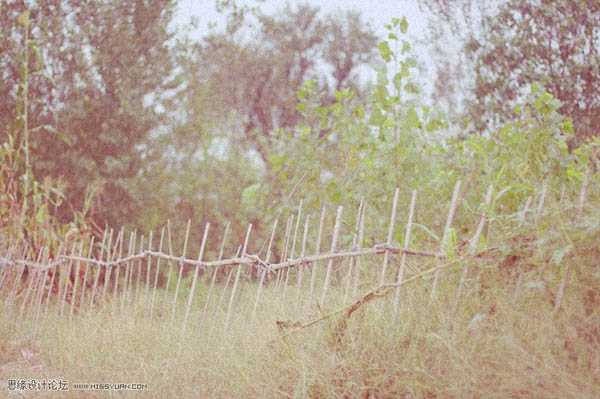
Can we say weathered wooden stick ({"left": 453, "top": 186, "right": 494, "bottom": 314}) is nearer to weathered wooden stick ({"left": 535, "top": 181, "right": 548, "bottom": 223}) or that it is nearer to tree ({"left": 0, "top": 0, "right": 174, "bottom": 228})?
weathered wooden stick ({"left": 535, "top": 181, "right": 548, "bottom": 223})

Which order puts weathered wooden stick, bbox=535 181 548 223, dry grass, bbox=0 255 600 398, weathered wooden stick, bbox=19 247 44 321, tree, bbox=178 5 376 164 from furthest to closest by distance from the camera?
tree, bbox=178 5 376 164 → weathered wooden stick, bbox=19 247 44 321 → weathered wooden stick, bbox=535 181 548 223 → dry grass, bbox=0 255 600 398

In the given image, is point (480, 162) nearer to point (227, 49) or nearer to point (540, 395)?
point (540, 395)

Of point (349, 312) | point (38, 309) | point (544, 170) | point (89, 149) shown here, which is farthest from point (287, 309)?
point (89, 149)

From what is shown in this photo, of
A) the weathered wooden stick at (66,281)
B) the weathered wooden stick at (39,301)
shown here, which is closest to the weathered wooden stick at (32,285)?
the weathered wooden stick at (39,301)

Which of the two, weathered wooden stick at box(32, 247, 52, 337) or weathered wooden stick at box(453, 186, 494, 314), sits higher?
weathered wooden stick at box(453, 186, 494, 314)

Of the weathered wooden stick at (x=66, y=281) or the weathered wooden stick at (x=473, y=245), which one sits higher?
the weathered wooden stick at (x=473, y=245)

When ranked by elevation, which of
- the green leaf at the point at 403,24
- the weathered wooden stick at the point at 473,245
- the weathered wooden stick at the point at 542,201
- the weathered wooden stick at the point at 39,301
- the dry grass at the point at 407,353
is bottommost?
the weathered wooden stick at the point at 39,301

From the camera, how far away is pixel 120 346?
15.2 feet

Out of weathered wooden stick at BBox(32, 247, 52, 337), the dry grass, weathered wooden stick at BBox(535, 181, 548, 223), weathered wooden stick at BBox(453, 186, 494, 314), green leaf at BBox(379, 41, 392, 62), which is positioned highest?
green leaf at BBox(379, 41, 392, 62)

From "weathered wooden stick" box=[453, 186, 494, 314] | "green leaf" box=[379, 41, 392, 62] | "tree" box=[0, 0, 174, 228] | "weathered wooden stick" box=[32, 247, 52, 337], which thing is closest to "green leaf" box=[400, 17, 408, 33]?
"green leaf" box=[379, 41, 392, 62]

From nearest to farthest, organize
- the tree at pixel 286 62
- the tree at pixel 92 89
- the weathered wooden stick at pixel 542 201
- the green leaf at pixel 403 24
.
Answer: the weathered wooden stick at pixel 542 201 → the green leaf at pixel 403 24 → the tree at pixel 92 89 → the tree at pixel 286 62

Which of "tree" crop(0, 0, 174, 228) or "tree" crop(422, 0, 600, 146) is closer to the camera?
"tree" crop(422, 0, 600, 146)

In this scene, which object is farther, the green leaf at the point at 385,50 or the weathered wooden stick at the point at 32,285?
the weathered wooden stick at the point at 32,285

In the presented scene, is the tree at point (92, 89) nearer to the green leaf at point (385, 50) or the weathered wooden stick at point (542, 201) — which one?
the green leaf at point (385, 50)
